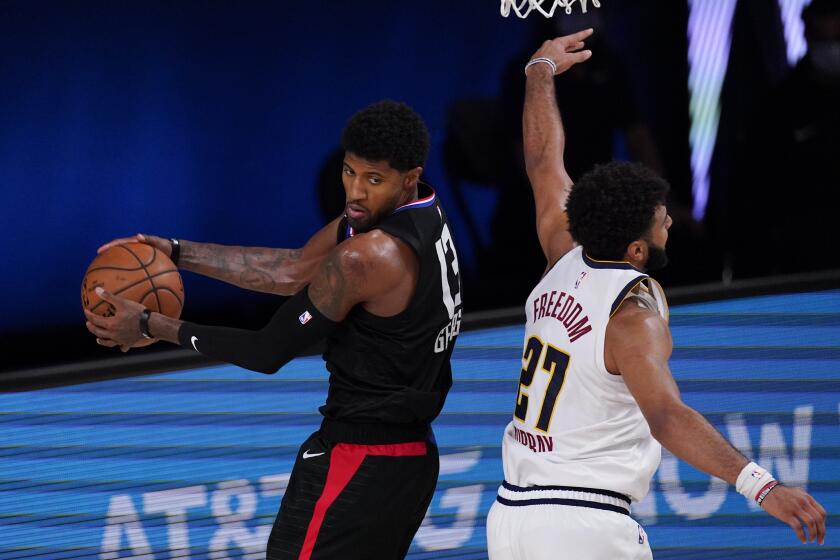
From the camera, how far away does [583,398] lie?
378cm

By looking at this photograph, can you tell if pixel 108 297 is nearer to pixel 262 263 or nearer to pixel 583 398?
pixel 262 263

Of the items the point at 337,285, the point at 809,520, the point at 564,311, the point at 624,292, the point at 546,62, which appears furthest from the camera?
the point at 546,62

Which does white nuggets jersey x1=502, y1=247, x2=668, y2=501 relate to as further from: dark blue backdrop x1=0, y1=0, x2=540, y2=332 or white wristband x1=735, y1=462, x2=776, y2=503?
dark blue backdrop x1=0, y1=0, x2=540, y2=332

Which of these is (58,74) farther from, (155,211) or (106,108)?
(155,211)

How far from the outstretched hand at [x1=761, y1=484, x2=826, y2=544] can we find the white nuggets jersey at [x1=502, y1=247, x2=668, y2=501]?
50 centimetres

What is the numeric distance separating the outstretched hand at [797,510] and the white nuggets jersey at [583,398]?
50 centimetres

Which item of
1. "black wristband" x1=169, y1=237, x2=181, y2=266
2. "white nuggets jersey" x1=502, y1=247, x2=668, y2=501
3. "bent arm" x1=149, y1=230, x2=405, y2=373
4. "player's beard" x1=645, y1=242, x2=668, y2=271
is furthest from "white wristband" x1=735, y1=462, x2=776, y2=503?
"black wristband" x1=169, y1=237, x2=181, y2=266

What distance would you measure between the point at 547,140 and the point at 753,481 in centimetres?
165

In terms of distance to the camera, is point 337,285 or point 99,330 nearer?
point 337,285

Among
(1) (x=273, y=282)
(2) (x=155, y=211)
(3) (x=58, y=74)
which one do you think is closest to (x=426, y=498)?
(1) (x=273, y=282)

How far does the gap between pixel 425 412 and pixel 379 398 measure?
161 mm

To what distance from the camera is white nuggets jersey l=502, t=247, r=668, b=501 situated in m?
3.74

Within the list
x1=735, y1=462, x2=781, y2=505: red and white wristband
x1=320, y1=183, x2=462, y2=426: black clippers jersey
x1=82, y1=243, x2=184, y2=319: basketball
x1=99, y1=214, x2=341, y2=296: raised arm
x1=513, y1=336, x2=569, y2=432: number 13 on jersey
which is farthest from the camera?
x1=99, y1=214, x2=341, y2=296: raised arm

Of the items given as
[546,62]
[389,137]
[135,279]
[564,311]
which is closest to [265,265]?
[135,279]
